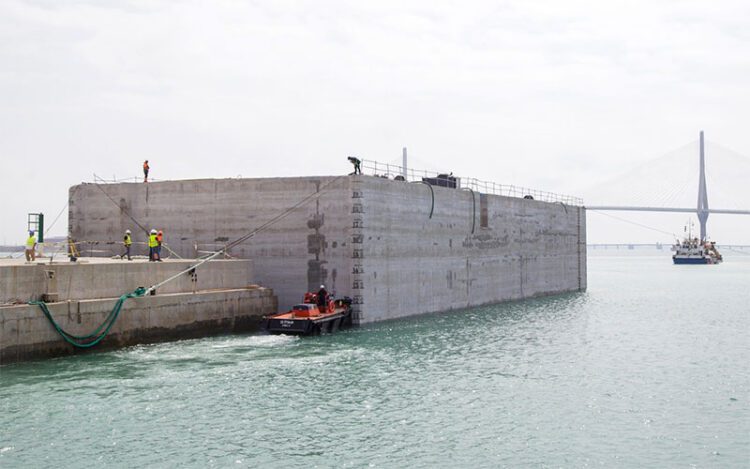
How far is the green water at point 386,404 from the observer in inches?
601

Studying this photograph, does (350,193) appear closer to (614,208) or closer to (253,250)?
Answer: (253,250)

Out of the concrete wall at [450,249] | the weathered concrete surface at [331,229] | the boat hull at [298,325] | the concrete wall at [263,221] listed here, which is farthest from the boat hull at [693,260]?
the boat hull at [298,325]

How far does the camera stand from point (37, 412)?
1781 cm

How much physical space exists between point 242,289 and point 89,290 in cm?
840

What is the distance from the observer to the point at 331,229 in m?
34.8

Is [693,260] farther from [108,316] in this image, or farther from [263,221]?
[108,316]

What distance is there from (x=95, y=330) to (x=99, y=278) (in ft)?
7.06

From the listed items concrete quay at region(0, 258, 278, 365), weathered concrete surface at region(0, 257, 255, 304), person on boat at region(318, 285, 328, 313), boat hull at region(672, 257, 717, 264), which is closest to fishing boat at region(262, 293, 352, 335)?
person on boat at region(318, 285, 328, 313)

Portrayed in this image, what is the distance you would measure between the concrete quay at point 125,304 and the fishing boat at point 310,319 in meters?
2.40

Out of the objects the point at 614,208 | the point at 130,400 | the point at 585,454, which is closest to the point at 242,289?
the point at 130,400

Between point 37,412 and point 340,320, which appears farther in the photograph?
point 340,320

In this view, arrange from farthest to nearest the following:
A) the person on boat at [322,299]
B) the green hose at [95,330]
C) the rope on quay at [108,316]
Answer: the person on boat at [322,299] → the rope on quay at [108,316] → the green hose at [95,330]

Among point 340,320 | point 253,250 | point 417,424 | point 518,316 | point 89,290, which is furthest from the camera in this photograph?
point 518,316

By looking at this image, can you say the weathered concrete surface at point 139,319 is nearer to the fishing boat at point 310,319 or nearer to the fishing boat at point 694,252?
the fishing boat at point 310,319
